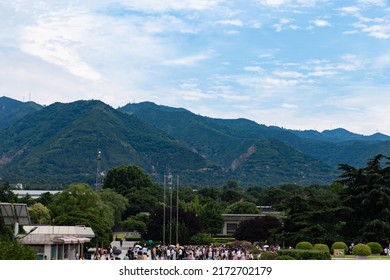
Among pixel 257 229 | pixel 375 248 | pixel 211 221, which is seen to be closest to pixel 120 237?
pixel 211 221

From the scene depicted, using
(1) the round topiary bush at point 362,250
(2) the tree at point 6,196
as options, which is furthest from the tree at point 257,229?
(2) the tree at point 6,196

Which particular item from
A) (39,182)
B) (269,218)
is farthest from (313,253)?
(39,182)

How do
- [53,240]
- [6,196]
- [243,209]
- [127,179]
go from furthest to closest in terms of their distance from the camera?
[127,179]
[243,209]
[6,196]
[53,240]

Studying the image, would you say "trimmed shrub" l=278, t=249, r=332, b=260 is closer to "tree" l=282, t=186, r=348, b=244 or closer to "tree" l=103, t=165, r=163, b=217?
"tree" l=282, t=186, r=348, b=244

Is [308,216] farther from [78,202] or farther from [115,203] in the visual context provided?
[115,203]

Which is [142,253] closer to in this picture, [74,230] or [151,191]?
[74,230]

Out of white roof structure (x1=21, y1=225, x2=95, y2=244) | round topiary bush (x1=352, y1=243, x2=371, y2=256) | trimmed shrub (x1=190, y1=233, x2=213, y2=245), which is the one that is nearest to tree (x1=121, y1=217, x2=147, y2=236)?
trimmed shrub (x1=190, y1=233, x2=213, y2=245)

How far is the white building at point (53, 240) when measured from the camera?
1380 inches

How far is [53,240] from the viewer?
35.5m

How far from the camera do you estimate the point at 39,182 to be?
18275cm

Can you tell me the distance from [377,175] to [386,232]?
12.9ft

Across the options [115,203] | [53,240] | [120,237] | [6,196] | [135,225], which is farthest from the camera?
[115,203]

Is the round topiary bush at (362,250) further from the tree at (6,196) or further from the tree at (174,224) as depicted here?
the tree at (6,196)

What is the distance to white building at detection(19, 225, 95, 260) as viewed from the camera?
115ft
